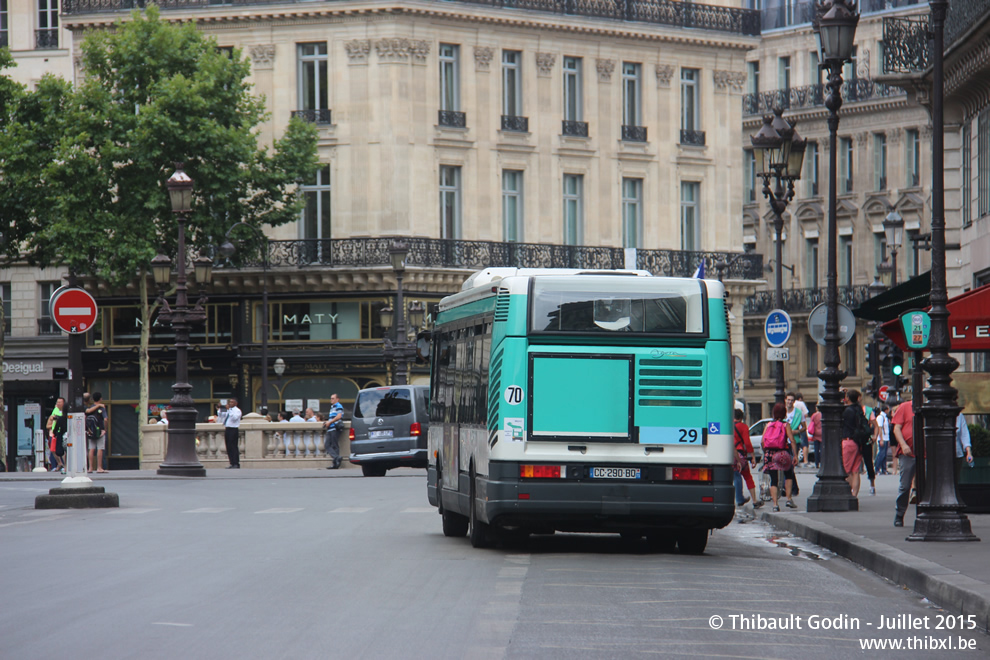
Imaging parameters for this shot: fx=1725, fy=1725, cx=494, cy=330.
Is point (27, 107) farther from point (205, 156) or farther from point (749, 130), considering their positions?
point (749, 130)

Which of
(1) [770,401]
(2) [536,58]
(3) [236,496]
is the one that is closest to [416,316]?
(2) [536,58]

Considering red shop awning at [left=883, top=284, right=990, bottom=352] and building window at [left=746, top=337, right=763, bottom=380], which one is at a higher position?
red shop awning at [left=883, top=284, right=990, bottom=352]

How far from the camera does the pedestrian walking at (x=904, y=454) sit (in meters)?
18.6

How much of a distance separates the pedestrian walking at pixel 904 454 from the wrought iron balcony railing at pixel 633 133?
118 ft

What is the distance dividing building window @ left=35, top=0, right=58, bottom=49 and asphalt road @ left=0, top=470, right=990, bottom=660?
43.3 meters

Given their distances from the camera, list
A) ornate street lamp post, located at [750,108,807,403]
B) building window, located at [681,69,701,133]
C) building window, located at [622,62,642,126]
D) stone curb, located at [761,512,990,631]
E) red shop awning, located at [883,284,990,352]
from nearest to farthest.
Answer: stone curb, located at [761,512,990,631] < red shop awning, located at [883,284,990,352] < ornate street lamp post, located at [750,108,807,403] < building window, located at [622,62,642,126] < building window, located at [681,69,701,133]

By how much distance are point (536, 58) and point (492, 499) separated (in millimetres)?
40338

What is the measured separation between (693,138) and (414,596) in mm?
47459

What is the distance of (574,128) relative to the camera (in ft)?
182

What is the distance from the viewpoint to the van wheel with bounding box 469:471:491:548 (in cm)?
1647

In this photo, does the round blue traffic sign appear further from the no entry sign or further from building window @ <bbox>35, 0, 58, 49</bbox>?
building window @ <bbox>35, 0, 58, 49</bbox>

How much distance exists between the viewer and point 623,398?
15938mm

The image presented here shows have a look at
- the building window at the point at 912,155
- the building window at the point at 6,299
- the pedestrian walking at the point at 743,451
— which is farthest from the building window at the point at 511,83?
the pedestrian walking at the point at 743,451

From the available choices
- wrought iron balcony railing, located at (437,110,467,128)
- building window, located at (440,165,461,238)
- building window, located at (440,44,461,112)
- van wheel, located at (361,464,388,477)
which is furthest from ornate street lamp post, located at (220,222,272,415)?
van wheel, located at (361,464,388,477)
